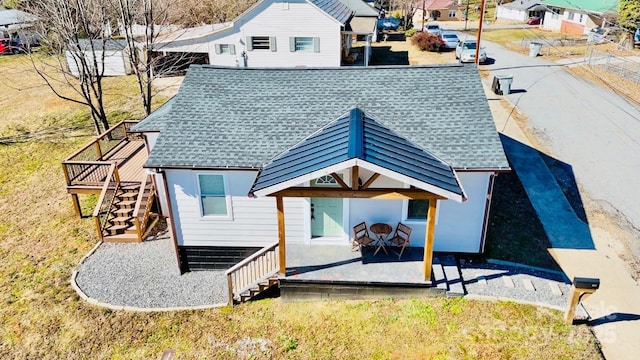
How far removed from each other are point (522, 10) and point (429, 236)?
59.3 meters

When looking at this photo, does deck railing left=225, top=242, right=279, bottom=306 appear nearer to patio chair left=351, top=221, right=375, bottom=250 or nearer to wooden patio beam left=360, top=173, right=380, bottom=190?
patio chair left=351, top=221, right=375, bottom=250

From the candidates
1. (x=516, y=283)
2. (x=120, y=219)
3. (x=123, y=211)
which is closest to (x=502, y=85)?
(x=516, y=283)

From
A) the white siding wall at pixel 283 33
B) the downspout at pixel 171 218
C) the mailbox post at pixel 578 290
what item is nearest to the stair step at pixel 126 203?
the downspout at pixel 171 218

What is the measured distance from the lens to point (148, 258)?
14289 mm

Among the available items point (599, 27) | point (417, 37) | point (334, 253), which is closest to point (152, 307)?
point (334, 253)

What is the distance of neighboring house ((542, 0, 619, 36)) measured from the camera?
145 feet

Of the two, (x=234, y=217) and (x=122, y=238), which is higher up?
(x=234, y=217)

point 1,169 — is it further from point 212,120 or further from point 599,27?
point 599,27

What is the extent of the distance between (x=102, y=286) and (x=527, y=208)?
14094mm

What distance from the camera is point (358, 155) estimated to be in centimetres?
964

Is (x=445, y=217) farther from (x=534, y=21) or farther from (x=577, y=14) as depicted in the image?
(x=534, y=21)

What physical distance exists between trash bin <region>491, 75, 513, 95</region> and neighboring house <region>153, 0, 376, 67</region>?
1030cm

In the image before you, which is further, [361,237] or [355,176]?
[361,237]

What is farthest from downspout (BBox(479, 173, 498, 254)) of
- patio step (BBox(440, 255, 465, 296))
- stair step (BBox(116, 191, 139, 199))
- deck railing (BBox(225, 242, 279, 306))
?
stair step (BBox(116, 191, 139, 199))
